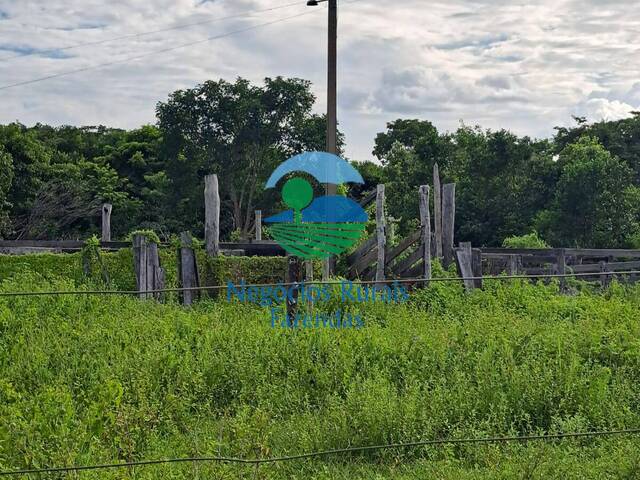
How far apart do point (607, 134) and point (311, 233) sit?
2236 centimetres

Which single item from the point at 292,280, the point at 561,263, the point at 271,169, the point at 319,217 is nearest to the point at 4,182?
the point at 271,169

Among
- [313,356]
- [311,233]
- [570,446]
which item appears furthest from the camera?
[311,233]

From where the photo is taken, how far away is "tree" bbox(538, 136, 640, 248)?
2366cm

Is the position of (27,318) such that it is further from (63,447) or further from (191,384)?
(63,447)

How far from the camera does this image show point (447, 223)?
47.0 ft

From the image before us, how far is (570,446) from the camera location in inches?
262

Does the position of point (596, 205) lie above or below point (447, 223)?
above

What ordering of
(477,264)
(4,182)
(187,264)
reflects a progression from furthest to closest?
1. (4,182)
2. (477,264)
3. (187,264)

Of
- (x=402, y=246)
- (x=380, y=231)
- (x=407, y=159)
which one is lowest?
(x=402, y=246)

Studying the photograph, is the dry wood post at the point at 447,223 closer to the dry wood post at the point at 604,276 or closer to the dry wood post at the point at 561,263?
the dry wood post at the point at 561,263

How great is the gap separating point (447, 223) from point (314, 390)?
707 cm

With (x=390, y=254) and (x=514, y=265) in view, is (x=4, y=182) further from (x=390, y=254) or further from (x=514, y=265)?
(x=514, y=265)

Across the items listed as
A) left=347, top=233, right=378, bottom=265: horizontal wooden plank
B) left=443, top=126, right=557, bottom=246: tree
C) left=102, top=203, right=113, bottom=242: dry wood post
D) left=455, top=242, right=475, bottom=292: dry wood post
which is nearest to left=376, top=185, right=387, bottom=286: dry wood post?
left=347, top=233, right=378, bottom=265: horizontal wooden plank

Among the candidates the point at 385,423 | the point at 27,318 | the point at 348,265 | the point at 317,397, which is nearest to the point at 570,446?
the point at 385,423
